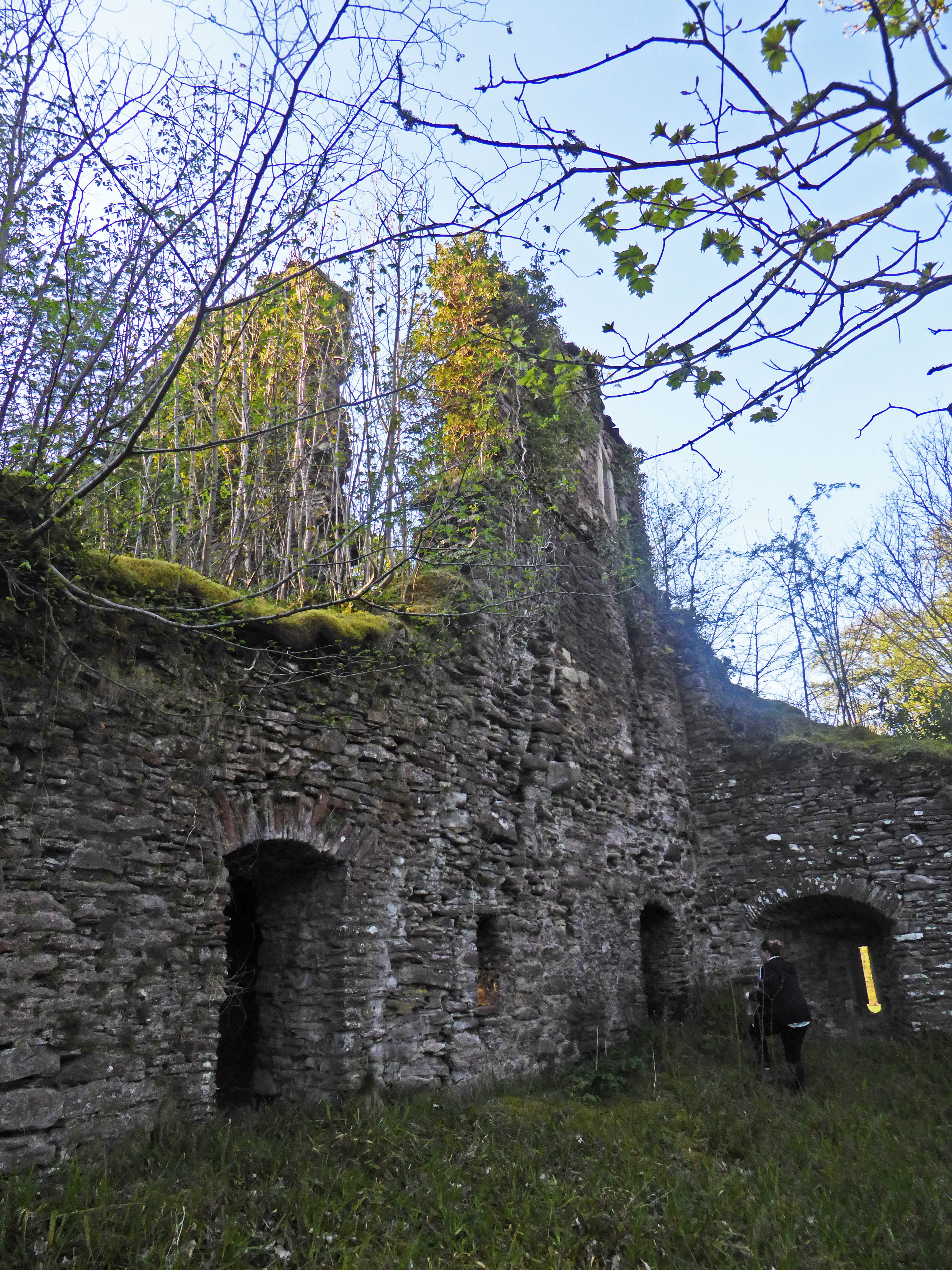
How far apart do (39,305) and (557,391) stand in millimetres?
3043

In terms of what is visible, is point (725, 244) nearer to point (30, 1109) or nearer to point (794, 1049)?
point (30, 1109)

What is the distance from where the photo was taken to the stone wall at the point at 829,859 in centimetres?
941

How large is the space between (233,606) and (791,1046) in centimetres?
619

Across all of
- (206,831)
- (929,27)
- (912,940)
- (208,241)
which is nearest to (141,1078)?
(206,831)

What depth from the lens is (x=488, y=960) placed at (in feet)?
23.0

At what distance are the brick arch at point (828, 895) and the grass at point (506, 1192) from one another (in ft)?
11.5

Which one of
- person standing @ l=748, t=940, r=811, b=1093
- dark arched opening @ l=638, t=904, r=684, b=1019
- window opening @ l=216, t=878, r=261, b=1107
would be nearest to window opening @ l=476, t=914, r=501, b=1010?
window opening @ l=216, t=878, r=261, b=1107

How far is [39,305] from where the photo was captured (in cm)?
443

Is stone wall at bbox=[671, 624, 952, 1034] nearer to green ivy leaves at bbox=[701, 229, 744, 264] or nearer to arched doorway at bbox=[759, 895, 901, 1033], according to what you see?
arched doorway at bbox=[759, 895, 901, 1033]

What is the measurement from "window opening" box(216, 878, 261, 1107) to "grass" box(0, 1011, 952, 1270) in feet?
3.99

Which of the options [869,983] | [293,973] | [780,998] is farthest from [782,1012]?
[869,983]

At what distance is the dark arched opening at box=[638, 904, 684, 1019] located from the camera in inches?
381

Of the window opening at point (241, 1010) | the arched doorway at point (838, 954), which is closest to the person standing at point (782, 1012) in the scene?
the arched doorway at point (838, 954)

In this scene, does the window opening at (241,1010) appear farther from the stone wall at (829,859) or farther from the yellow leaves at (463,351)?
the stone wall at (829,859)
